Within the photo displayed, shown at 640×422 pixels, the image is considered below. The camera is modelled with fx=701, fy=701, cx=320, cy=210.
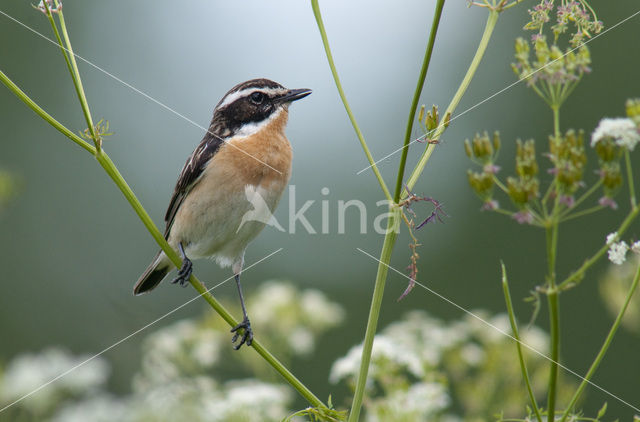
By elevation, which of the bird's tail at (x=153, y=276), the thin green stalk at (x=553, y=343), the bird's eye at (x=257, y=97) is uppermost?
the thin green stalk at (x=553, y=343)

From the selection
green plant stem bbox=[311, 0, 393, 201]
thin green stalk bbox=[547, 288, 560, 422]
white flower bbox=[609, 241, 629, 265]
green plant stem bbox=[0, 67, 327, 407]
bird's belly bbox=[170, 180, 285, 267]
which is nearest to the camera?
thin green stalk bbox=[547, 288, 560, 422]

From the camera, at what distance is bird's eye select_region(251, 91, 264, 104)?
5.04 metres

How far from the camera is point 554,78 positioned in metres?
2.15

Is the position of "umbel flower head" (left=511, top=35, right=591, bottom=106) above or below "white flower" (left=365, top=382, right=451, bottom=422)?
above

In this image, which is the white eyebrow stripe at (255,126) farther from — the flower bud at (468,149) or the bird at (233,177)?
the flower bud at (468,149)

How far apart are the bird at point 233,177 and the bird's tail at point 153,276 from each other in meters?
0.06

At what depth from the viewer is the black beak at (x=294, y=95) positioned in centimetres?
482

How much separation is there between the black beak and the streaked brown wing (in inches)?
21.5

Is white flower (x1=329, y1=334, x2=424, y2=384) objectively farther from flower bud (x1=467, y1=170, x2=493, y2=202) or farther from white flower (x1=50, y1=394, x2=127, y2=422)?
flower bud (x1=467, y1=170, x2=493, y2=202)

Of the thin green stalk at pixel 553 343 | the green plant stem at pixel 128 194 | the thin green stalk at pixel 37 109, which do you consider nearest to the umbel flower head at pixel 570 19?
the thin green stalk at pixel 553 343

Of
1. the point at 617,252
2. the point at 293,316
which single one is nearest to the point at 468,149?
the point at 617,252

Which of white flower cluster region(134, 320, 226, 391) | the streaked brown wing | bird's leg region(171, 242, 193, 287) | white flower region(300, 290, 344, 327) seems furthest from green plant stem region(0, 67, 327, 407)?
the streaked brown wing

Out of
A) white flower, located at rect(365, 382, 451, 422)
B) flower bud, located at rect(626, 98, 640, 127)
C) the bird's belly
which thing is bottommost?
white flower, located at rect(365, 382, 451, 422)

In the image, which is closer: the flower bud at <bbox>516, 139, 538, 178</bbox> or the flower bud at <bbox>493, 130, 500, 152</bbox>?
the flower bud at <bbox>516, 139, 538, 178</bbox>
